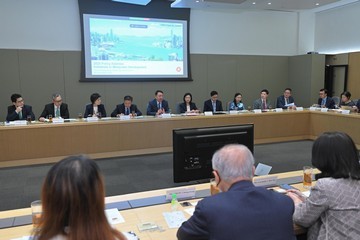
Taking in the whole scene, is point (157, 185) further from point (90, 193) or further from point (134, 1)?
point (134, 1)

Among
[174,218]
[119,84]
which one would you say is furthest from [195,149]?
[119,84]

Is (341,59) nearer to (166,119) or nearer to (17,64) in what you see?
(166,119)

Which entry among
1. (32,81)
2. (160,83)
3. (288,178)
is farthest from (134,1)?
(288,178)

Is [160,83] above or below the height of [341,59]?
below

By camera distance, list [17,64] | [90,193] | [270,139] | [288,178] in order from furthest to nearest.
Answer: [17,64]
[270,139]
[288,178]
[90,193]

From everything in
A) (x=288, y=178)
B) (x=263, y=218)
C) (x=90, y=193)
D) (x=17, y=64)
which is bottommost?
(x=288, y=178)

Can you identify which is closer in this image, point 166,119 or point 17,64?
point 166,119

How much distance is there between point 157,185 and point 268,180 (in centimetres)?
207

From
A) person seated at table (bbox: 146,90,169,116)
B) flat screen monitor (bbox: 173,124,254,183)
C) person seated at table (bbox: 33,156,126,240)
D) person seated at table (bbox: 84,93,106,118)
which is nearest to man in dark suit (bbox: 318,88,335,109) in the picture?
person seated at table (bbox: 146,90,169,116)

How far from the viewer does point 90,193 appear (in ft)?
3.12

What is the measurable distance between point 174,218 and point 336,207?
813 mm

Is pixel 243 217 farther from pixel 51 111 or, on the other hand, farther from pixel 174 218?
pixel 51 111

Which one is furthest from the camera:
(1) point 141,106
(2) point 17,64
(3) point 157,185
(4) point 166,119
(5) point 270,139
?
(1) point 141,106

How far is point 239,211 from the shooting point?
1.18 meters
